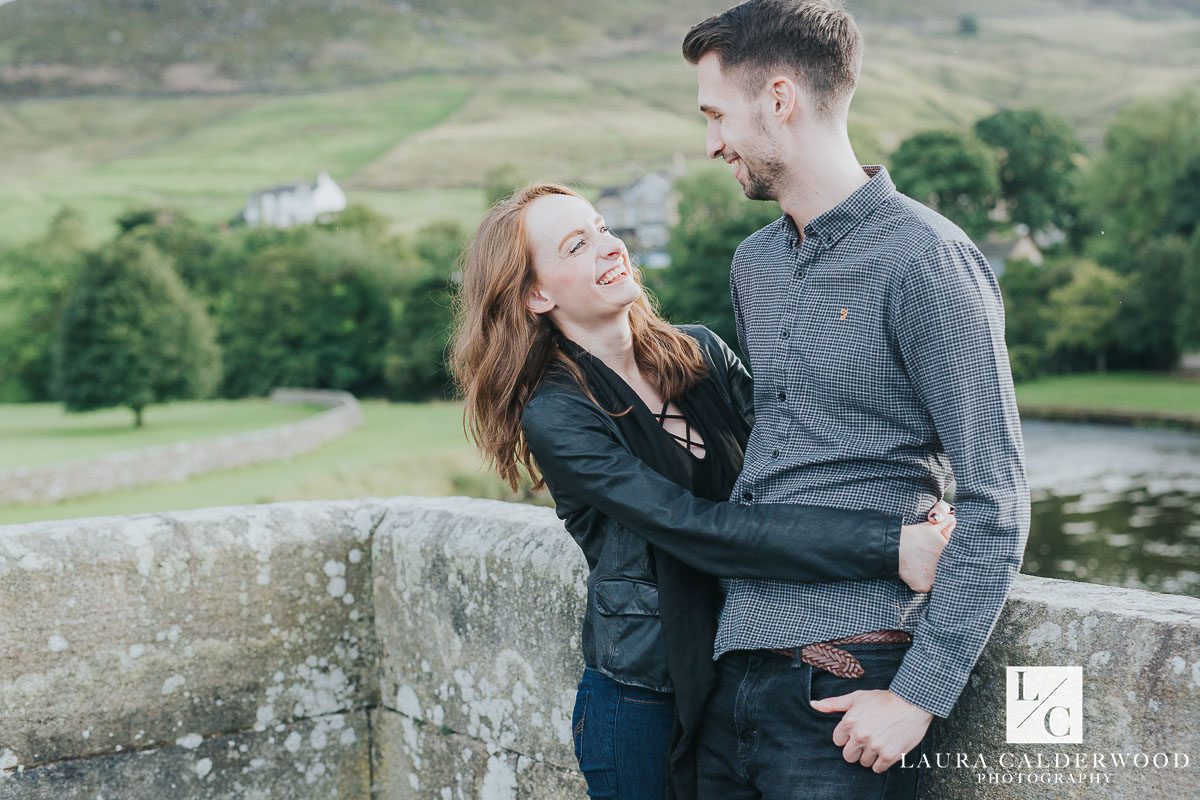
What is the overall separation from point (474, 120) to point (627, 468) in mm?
124173

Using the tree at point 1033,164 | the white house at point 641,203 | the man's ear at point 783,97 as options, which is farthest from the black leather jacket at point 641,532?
the white house at point 641,203

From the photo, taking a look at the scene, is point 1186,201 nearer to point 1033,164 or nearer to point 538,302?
point 1033,164

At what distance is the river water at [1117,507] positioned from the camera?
28688 millimetres

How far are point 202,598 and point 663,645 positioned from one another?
1655 mm

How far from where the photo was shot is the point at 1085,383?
59031 millimetres

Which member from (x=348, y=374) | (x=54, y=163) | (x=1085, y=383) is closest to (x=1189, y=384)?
(x=1085, y=383)

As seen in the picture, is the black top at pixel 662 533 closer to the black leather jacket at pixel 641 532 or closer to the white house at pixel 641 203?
the black leather jacket at pixel 641 532

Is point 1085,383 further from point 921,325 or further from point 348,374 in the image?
point 921,325

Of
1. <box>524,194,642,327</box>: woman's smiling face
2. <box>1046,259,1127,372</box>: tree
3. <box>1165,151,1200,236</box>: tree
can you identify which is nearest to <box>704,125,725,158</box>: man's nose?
<box>524,194,642,327</box>: woman's smiling face

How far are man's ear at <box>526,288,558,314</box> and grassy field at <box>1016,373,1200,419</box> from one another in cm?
4947

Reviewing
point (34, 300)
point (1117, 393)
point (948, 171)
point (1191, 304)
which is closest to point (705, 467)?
point (1191, 304)

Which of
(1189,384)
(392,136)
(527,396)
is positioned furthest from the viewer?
(392,136)

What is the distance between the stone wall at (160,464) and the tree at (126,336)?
801 centimetres

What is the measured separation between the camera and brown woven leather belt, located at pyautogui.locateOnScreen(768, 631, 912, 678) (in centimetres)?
228
